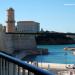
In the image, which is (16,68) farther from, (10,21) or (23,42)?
(23,42)

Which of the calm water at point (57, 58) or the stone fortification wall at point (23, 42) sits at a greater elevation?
the stone fortification wall at point (23, 42)

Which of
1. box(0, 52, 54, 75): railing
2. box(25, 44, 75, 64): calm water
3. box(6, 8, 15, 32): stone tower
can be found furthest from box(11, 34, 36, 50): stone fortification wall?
box(0, 52, 54, 75): railing

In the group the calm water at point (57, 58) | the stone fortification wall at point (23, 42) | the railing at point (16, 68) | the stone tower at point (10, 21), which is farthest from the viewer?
the stone fortification wall at point (23, 42)

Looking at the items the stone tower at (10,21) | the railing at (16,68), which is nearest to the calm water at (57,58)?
the stone tower at (10,21)

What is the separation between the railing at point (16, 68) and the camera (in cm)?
146

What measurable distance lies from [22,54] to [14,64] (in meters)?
49.8

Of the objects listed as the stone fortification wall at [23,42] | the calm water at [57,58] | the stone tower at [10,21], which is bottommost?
the calm water at [57,58]

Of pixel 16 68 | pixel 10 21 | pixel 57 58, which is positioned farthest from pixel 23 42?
pixel 16 68

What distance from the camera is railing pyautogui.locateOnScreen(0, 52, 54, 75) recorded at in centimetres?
146

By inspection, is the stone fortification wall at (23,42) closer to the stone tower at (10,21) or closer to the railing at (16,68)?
the stone tower at (10,21)

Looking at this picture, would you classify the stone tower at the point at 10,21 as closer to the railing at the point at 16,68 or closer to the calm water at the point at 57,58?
the calm water at the point at 57,58

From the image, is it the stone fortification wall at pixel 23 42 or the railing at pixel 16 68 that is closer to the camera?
the railing at pixel 16 68

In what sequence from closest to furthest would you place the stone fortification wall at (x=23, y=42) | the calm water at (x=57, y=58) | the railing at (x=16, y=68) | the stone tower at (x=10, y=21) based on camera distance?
the railing at (x=16, y=68), the calm water at (x=57, y=58), the stone tower at (x=10, y=21), the stone fortification wall at (x=23, y=42)

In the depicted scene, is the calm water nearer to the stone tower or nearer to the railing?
the stone tower
